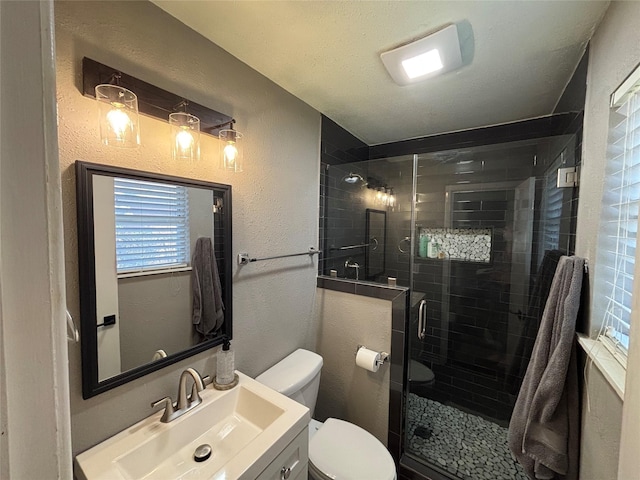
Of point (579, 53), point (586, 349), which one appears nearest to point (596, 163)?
point (579, 53)

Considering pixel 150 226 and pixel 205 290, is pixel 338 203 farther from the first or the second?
pixel 150 226

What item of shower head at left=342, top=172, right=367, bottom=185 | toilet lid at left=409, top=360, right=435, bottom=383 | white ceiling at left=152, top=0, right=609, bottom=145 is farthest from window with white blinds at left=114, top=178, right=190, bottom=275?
toilet lid at left=409, top=360, right=435, bottom=383

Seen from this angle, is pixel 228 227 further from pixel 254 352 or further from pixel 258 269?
pixel 254 352

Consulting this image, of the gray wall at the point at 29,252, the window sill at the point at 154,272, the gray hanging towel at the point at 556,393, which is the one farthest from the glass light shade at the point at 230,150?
the gray hanging towel at the point at 556,393

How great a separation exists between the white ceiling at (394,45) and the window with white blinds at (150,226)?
746 millimetres

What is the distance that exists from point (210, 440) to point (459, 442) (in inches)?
72.7

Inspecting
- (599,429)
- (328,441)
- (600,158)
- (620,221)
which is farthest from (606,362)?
(328,441)

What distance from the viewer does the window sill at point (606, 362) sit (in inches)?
32.2

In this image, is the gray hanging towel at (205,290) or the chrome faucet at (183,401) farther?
the gray hanging towel at (205,290)

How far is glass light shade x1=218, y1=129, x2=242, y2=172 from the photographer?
49.8 inches

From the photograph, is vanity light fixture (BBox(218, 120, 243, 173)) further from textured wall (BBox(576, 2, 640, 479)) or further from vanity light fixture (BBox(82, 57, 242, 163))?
textured wall (BBox(576, 2, 640, 479))

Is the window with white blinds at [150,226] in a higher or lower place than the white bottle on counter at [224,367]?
higher

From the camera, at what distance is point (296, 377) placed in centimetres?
153

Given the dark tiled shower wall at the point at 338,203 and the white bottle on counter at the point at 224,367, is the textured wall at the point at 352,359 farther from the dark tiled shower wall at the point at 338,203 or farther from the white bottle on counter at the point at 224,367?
the white bottle on counter at the point at 224,367
